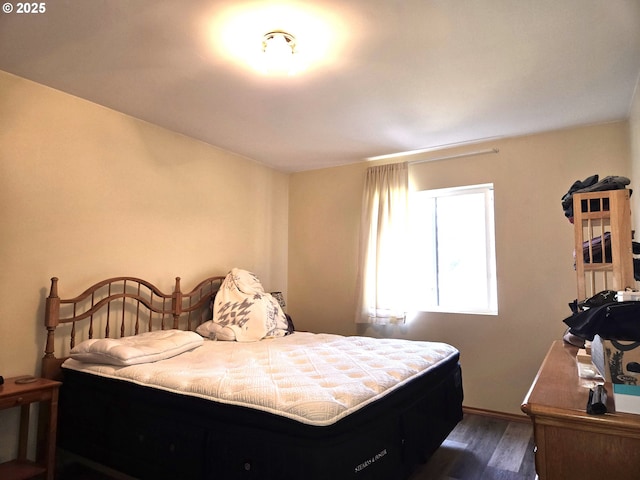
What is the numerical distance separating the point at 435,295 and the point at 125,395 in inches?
112

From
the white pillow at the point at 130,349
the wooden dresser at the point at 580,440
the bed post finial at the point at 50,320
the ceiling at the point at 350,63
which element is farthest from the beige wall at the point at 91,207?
the wooden dresser at the point at 580,440

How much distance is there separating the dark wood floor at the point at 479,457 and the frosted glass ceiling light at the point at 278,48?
2500 mm

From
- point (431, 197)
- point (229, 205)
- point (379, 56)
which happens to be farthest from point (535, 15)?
point (229, 205)

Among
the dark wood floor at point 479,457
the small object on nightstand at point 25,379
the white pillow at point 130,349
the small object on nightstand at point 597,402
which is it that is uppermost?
the small object on nightstand at point 597,402

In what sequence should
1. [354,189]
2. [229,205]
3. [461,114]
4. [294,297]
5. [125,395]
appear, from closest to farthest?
[125,395], [461,114], [229,205], [354,189], [294,297]

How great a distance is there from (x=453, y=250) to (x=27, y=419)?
352 cm

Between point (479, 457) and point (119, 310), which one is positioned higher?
point (119, 310)

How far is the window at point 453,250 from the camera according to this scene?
12.0 ft

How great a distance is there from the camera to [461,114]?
2984mm

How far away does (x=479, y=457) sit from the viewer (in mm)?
2652

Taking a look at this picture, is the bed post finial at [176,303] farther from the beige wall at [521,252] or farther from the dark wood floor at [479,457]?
the beige wall at [521,252]

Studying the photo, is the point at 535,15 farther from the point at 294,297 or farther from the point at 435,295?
the point at 294,297

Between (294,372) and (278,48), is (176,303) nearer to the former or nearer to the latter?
(294,372)

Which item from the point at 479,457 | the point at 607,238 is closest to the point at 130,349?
the point at 479,457
